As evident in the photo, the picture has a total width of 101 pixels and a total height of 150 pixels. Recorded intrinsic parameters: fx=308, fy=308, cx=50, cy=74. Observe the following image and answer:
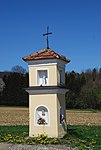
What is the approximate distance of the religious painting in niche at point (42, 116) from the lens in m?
12.1

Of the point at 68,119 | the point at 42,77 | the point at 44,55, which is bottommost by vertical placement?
the point at 68,119

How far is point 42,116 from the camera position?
1224cm

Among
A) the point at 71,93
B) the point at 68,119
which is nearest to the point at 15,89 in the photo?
the point at 71,93

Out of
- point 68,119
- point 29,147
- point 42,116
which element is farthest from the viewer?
point 68,119

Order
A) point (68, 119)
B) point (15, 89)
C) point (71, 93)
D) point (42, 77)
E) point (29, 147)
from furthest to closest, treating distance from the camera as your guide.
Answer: point (15, 89), point (71, 93), point (68, 119), point (42, 77), point (29, 147)

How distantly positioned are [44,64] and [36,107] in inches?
68.2

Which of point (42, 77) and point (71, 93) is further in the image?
point (71, 93)

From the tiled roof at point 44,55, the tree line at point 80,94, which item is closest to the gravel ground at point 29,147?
the tiled roof at point 44,55

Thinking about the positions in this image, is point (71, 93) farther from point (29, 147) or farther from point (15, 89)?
point (29, 147)

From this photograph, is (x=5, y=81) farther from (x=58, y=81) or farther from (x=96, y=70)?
(x=58, y=81)

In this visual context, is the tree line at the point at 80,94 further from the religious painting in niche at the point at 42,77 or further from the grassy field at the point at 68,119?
the religious painting in niche at the point at 42,77

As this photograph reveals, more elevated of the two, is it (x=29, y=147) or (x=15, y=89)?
(x=15, y=89)

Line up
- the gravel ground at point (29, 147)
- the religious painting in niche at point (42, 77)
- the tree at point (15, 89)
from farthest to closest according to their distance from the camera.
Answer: the tree at point (15, 89) → the religious painting in niche at point (42, 77) → the gravel ground at point (29, 147)

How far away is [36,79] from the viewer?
40.6 feet
